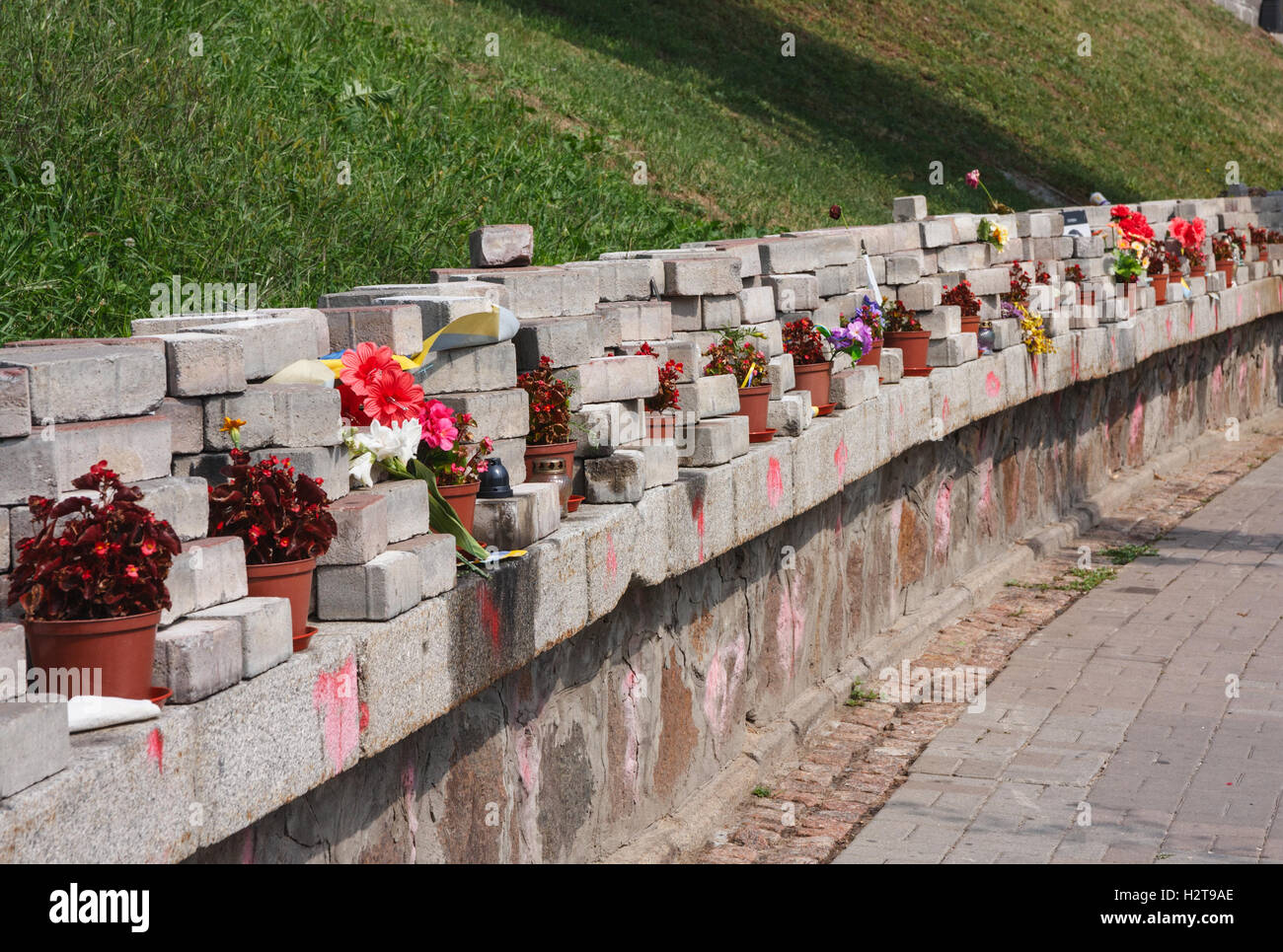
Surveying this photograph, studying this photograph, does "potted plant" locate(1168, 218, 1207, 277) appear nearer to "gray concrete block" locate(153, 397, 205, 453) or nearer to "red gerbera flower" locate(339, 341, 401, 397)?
"red gerbera flower" locate(339, 341, 401, 397)

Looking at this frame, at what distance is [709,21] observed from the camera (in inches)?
850

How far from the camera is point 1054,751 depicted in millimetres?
6918

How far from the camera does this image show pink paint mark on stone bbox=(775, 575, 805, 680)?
7.03 metres

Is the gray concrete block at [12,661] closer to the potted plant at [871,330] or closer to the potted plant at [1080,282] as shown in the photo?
the potted plant at [871,330]

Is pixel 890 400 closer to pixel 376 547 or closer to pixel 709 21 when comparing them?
pixel 376 547

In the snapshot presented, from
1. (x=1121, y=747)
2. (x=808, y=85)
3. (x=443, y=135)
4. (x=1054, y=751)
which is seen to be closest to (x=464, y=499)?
(x=1054, y=751)

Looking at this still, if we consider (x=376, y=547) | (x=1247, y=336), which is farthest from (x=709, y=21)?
(x=376, y=547)

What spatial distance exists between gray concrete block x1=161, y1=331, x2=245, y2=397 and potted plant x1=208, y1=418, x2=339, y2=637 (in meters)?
0.10

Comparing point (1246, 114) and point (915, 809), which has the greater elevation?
point (1246, 114)

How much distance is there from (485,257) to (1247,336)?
1446 centimetres

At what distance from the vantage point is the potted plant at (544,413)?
5062mm

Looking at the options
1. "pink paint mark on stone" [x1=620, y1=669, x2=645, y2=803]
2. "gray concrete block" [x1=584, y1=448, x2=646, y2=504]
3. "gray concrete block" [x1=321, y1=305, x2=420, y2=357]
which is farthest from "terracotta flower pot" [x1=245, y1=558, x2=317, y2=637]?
"pink paint mark on stone" [x1=620, y1=669, x2=645, y2=803]

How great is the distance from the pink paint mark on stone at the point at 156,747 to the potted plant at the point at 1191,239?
13181 millimetres

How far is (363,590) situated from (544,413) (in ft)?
4.79
